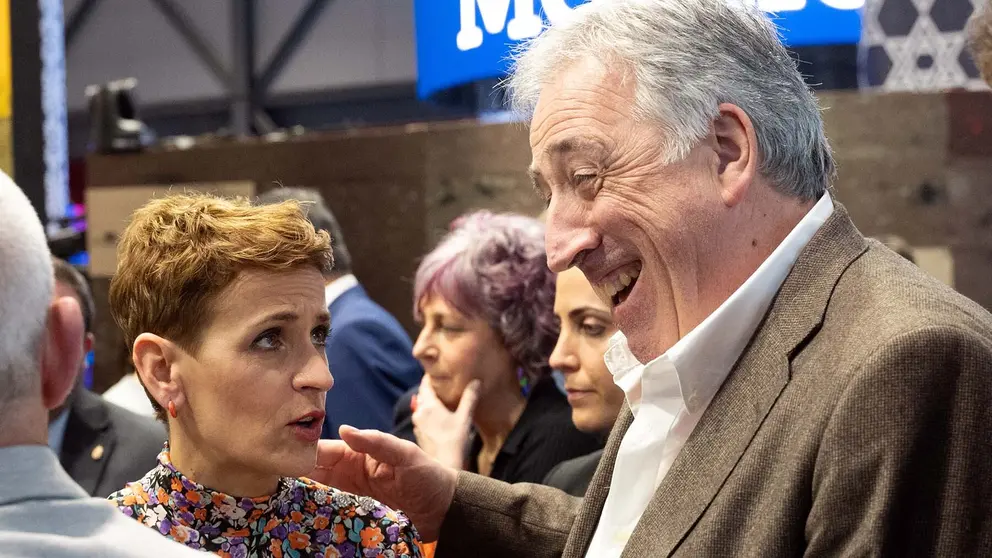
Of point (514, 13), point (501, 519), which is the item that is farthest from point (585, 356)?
point (514, 13)

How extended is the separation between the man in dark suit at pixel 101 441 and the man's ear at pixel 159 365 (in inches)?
46.5

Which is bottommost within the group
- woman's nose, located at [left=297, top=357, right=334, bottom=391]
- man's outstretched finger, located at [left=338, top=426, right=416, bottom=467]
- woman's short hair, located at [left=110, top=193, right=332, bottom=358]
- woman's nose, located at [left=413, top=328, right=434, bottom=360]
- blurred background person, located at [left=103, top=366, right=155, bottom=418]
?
blurred background person, located at [left=103, top=366, right=155, bottom=418]

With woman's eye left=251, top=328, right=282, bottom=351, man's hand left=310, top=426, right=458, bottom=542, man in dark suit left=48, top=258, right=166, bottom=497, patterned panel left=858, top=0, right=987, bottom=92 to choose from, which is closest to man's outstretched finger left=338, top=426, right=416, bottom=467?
man's hand left=310, top=426, right=458, bottom=542

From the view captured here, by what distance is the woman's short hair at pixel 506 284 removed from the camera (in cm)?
303

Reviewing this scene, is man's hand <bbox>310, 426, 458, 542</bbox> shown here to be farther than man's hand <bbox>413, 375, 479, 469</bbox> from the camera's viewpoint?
No

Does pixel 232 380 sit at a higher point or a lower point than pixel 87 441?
higher

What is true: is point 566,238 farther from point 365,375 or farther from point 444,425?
point 365,375

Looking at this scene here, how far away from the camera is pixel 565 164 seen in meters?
1.67

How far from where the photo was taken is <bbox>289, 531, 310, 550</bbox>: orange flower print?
1.74 meters

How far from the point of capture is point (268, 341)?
175cm

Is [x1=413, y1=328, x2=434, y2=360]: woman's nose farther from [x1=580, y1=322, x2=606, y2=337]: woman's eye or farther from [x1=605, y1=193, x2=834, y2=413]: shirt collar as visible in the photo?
[x1=605, y1=193, x2=834, y2=413]: shirt collar

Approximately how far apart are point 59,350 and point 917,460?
2.98 ft

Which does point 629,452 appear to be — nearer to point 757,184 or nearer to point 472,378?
point 757,184

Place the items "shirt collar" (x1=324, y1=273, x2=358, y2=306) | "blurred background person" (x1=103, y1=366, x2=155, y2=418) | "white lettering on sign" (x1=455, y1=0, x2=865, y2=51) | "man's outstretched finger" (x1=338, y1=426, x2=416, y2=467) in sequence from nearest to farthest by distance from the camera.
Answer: "man's outstretched finger" (x1=338, y1=426, x2=416, y2=467)
"shirt collar" (x1=324, y1=273, x2=358, y2=306)
"blurred background person" (x1=103, y1=366, x2=155, y2=418)
"white lettering on sign" (x1=455, y1=0, x2=865, y2=51)
